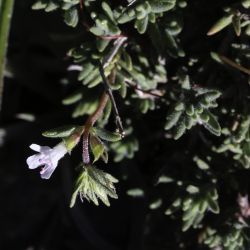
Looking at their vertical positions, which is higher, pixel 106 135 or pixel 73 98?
pixel 106 135

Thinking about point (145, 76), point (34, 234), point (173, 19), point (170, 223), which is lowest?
point (34, 234)

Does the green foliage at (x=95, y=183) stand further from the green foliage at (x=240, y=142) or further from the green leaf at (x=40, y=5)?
the green leaf at (x=40, y=5)

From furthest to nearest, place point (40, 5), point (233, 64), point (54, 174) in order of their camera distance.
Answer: point (54, 174), point (40, 5), point (233, 64)

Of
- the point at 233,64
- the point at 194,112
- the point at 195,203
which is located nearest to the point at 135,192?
the point at 195,203

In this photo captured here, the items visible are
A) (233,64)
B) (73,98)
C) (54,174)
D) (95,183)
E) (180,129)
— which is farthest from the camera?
(54,174)

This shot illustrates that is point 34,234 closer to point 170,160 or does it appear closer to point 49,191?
point 49,191

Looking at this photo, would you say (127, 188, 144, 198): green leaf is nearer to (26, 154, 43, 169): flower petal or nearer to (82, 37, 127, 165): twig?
(82, 37, 127, 165): twig

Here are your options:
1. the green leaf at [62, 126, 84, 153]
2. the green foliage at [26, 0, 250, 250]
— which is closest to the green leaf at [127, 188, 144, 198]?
the green foliage at [26, 0, 250, 250]

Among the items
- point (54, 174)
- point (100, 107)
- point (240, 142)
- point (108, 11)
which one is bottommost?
point (54, 174)

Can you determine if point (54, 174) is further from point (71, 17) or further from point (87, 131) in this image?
point (87, 131)

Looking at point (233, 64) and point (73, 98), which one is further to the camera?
point (73, 98)

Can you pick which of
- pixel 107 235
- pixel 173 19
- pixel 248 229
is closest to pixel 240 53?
pixel 173 19
